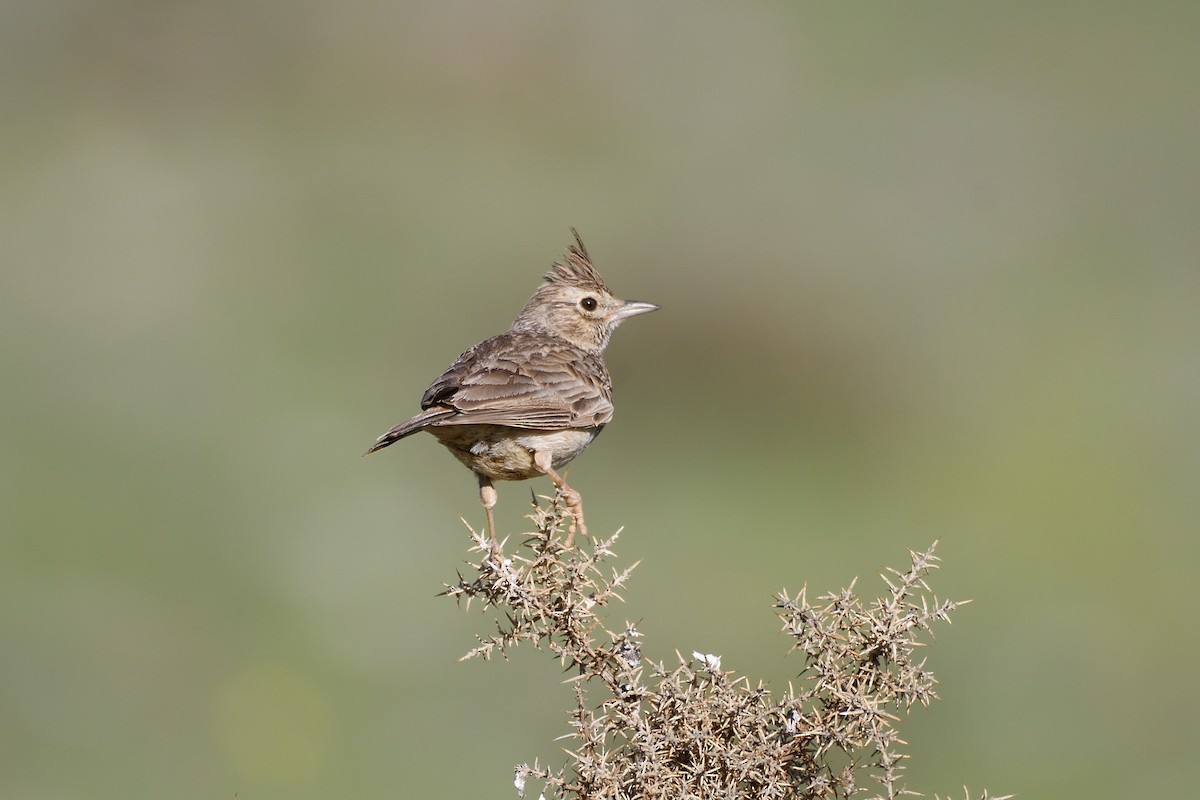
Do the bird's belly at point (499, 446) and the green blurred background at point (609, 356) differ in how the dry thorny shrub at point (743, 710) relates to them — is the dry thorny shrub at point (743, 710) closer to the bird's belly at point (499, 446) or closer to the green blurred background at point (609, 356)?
the bird's belly at point (499, 446)

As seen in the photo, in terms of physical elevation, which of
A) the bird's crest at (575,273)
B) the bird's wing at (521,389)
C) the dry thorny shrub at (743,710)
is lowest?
the dry thorny shrub at (743,710)

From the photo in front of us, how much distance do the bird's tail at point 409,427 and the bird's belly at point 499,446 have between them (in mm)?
73

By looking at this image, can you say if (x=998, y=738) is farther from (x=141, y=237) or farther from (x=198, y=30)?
(x=198, y=30)

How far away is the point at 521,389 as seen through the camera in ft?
16.2

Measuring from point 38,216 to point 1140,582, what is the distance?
1242cm

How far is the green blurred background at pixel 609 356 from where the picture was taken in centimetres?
988

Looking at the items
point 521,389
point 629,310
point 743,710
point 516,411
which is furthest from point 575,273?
point 743,710

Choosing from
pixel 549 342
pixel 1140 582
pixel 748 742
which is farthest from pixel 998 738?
pixel 748 742

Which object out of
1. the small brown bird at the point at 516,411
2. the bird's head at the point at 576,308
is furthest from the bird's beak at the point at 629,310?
the small brown bird at the point at 516,411

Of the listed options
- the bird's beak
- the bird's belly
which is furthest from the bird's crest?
the bird's belly

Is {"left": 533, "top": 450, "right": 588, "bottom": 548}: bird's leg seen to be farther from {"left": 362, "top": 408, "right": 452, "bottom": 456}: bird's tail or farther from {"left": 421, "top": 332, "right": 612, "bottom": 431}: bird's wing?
{"left": 362, "top": 408, "right": 452, "bottom": 456}: bird's tail

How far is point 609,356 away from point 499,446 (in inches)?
309

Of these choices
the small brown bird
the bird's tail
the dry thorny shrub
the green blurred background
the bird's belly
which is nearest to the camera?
the dry thorny shrub

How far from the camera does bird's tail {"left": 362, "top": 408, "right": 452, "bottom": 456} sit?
433 centimetres
